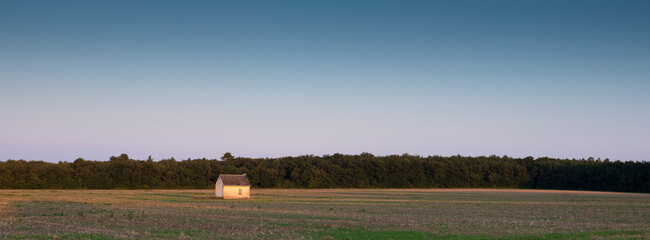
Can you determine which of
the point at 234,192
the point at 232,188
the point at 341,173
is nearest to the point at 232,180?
the point at 232,188

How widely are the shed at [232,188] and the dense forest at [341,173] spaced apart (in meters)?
46.8

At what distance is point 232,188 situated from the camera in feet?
219

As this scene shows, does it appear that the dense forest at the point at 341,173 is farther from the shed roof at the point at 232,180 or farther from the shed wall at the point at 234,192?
the shed wall at the point at 234,192

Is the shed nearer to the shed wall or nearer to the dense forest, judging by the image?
the shed wall

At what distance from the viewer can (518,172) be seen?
127 m

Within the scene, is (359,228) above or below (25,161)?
below

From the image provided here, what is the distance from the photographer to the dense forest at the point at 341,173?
10669 centimetres

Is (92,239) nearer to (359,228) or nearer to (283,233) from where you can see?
(283,233)

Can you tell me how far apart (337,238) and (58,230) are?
12.8 m

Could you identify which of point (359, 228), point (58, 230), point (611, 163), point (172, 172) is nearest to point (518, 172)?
point (611, 163)

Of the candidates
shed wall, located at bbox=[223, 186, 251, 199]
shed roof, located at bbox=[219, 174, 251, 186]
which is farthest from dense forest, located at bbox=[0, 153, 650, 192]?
shed wall, located at bbox=[223, 186, 251, 199]

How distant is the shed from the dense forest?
46.8 metres

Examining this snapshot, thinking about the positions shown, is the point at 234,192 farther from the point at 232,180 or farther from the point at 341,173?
the point at 341,173

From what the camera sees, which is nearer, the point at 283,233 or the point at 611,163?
the point at 283,233
